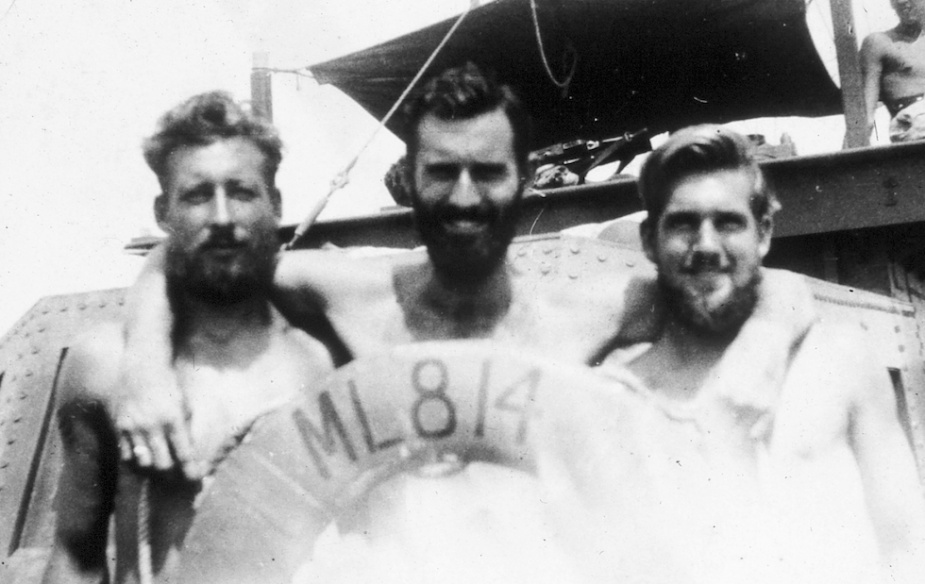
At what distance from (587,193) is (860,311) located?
1051 mm

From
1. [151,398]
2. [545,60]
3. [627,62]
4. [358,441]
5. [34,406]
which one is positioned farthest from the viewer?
[627,62]

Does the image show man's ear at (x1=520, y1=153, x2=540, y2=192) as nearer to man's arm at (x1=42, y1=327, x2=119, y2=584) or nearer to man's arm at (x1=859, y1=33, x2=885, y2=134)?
man's arm at (x1=42, y1=327, x2=119, y2=584)

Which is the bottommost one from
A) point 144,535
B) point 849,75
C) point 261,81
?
point 144,535

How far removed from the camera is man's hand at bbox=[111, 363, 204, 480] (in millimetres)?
1773

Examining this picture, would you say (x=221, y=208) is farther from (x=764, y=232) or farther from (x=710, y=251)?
(x=764, y=232)

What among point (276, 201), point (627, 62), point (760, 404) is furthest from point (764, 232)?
point (627, 62)

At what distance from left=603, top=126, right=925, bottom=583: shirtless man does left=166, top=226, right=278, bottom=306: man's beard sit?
94cm

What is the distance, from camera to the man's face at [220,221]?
2.04 metres

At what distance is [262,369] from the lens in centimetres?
210

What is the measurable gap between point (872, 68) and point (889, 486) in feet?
8.70

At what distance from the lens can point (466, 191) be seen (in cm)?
202

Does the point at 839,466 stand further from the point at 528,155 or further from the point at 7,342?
the point at 7,342

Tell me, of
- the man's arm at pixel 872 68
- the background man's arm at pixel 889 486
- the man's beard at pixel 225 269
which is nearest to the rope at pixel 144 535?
the man's beard at pixel 225 269

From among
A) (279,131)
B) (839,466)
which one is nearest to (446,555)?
(839,466)
